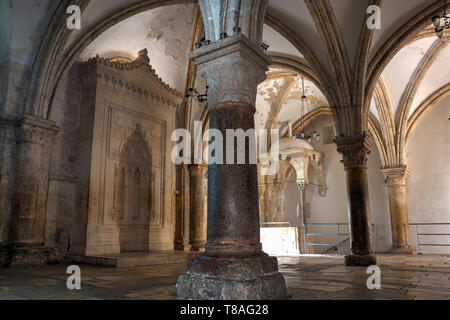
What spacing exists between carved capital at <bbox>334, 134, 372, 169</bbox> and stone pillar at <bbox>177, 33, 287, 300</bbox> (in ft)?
17.1

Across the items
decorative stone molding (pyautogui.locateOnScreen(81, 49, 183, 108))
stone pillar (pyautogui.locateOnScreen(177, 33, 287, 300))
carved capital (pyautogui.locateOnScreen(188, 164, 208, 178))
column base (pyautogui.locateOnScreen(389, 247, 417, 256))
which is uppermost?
decorative stone molding (pyautogui.locateOnScreen(81, 49, 183, 108))

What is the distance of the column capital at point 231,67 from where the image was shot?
13.0 ft

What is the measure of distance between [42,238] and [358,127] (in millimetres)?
7652

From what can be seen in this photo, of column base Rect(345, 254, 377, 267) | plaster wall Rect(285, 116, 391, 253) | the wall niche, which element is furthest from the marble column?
plaster wall Rect(285, 116, 391, 253)

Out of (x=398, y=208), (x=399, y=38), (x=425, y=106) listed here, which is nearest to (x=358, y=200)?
(x=399, y=38)

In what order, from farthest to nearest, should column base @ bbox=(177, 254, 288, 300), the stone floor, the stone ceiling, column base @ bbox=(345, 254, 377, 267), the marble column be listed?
the stone ceiling → column base @ bbox=(345, 254, 377, 267) → the marble column → the stone floor → column base @ bbox=(177, 254, 288, 300)

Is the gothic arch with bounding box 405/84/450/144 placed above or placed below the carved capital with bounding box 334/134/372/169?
above

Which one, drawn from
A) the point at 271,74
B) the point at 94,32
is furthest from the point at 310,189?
the point at 94,32

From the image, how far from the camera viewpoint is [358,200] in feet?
27.6

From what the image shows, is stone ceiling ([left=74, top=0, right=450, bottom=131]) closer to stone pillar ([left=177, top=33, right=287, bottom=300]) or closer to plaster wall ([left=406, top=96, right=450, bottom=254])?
plaster wall ([left=406, top=96, right=450, bottom=254])

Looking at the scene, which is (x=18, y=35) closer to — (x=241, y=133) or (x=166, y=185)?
(x=166, y=185)

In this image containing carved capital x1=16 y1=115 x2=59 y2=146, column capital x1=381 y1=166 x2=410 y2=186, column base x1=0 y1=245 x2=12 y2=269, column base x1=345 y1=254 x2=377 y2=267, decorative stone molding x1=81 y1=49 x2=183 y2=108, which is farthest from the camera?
column capital x1=381 y1=166 x2=410 y2=186

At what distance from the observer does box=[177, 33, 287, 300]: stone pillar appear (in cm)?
342

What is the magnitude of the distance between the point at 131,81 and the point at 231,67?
20.6 ft
